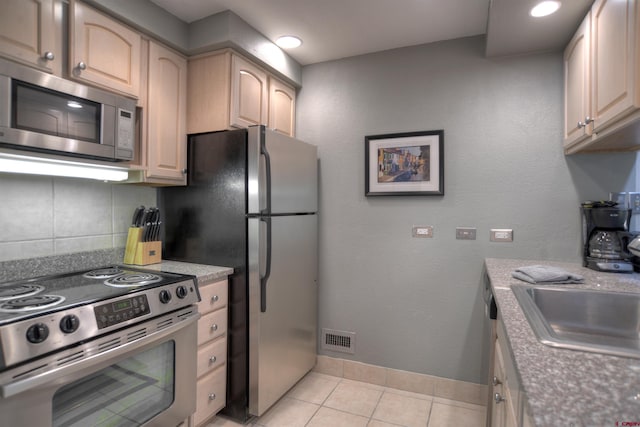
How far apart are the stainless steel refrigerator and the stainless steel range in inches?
14.0

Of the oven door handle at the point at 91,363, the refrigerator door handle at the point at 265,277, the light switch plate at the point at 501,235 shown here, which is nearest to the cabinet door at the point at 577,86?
the light switch plate at the point at 501,235

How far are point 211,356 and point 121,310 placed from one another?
2.30 feet

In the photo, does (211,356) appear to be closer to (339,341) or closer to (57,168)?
(339,341)

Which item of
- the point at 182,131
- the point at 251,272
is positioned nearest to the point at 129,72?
the point at 182,131

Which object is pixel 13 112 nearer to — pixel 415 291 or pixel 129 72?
pixel 129 72

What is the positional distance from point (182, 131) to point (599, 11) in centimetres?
226

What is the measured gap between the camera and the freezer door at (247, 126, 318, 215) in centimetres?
203

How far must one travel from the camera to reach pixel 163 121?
2066 mm

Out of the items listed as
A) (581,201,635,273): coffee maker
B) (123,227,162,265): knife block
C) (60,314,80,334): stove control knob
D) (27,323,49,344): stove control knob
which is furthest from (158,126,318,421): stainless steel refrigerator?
(581,201,635,273): coffee maker

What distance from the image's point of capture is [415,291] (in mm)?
2475

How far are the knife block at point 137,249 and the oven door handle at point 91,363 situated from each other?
616 mm

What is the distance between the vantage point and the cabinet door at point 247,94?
216 centimetres

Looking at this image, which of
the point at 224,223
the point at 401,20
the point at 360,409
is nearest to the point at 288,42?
the point at 401,20

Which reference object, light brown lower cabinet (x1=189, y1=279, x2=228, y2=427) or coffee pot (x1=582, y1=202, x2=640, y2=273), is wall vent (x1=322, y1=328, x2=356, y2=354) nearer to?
light brown lower cabinet (x1=189, y1=279, x2=228, y2=427)
